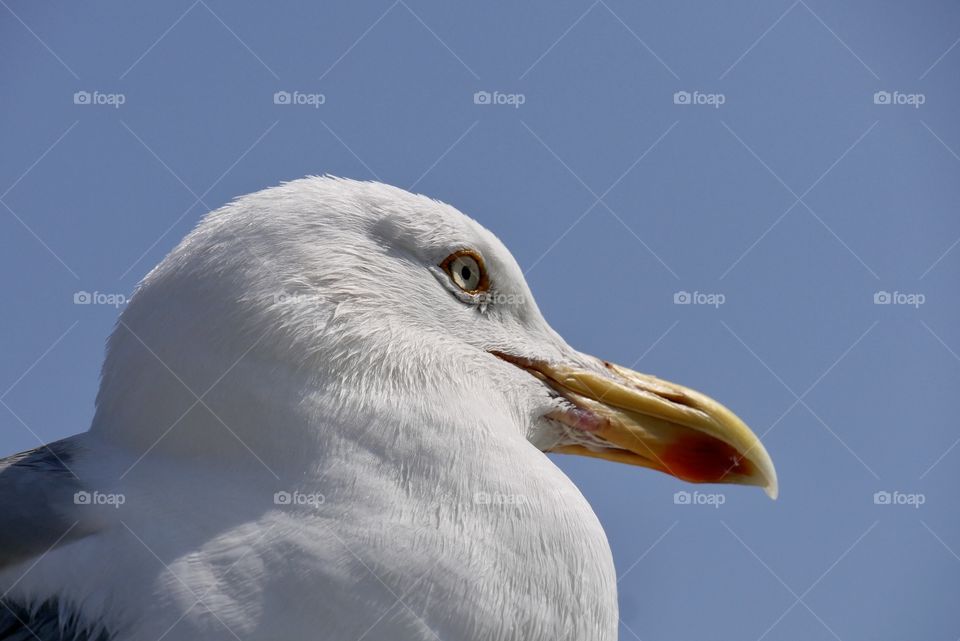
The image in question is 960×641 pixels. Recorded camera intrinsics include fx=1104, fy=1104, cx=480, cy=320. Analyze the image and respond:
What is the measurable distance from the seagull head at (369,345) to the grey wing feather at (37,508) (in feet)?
0.80

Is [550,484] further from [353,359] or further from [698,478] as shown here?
[698,478]

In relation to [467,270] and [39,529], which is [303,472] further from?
[467,270]

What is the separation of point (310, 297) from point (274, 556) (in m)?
0.83

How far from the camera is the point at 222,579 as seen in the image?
2.64 m

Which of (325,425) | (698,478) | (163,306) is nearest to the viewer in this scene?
(325,425)

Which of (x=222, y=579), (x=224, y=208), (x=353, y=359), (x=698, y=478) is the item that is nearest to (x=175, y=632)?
(x=222, y=579)
